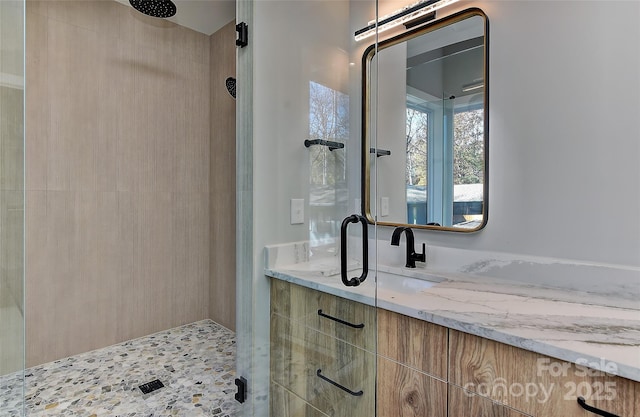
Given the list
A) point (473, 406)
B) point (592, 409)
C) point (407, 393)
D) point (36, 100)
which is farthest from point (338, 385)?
point (36, 100)

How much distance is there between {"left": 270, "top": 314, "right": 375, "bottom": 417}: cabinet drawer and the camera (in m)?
1.28

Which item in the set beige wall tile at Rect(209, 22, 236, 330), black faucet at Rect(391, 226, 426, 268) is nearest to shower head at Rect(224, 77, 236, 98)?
beige wall tile at Rect(209, 22, 236, 330)

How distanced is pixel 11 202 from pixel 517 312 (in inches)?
67.5

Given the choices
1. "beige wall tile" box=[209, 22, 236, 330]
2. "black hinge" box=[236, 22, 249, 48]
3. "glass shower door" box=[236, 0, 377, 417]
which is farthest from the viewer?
"beige wall tile" box=[209, 22, 236, 330]

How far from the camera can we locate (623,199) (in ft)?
3.77

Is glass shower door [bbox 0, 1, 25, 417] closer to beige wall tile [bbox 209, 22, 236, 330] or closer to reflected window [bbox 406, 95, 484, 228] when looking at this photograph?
beige wall tile [bbox 209, 22, 236, 330]

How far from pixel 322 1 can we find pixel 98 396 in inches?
95.8

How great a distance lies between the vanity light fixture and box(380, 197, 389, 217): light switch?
0.91m

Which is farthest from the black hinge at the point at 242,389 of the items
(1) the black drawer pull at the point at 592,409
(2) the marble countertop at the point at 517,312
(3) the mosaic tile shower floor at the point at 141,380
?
(1) the black drawer pull at the point at 592,409

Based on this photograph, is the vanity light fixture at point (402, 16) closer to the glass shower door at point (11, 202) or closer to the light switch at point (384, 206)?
the light switch at point (384, 206)

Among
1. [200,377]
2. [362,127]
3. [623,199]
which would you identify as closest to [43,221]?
[200,377]

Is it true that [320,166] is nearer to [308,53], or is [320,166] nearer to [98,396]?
[308,53]

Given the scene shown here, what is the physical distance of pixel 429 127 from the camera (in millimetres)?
1665

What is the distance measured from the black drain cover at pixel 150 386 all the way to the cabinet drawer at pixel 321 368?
0.74 m
